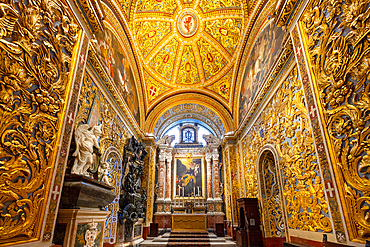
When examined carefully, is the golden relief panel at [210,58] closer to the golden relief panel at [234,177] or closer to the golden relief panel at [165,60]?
the golden relief panel at [165,60]

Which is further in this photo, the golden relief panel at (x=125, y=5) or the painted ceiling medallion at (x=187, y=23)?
the painted ceiling medallion at (x=187, y=23)

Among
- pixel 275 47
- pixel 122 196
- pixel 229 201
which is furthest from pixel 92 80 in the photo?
pixel 229 201

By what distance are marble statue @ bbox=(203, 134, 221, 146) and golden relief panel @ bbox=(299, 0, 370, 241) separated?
12.8 meters

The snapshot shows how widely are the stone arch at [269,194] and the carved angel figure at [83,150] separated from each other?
18.1ft

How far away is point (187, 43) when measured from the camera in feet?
37.7

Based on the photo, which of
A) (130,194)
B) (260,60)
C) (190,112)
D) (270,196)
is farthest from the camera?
(190,112)

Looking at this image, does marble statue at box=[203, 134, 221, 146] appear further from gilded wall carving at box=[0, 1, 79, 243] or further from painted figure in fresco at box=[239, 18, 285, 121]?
gilded wall carving at box=[0, 1, 79, 243]

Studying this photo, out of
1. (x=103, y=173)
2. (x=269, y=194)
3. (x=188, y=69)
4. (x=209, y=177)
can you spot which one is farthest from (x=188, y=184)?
(x=103, y=173)

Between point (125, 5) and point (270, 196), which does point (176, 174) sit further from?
point (125, 5)

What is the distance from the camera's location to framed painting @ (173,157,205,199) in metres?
16.0

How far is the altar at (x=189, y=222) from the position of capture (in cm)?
1357

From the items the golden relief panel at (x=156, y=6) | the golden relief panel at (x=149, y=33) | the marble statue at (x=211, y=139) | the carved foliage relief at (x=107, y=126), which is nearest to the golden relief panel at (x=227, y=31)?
the golden relief panel at (x=156, y=6)

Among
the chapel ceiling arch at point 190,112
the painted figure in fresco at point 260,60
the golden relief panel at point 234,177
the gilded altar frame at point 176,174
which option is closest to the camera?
the painted figure in fresco at point 260,60

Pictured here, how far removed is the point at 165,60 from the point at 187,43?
1.58 m
